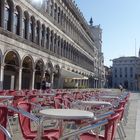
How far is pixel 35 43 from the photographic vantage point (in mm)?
31844

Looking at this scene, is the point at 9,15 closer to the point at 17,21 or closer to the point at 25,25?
the point at 17,21

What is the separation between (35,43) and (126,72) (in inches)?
5006

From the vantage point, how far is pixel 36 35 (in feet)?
107

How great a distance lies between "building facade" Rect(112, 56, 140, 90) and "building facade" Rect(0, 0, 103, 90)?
104502mm

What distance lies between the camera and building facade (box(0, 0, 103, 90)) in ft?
83.8

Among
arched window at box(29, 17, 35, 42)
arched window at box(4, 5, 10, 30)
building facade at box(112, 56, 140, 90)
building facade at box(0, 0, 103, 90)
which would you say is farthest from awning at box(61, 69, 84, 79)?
building facade at box(112, 56, 140, 90)

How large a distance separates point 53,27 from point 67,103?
29035mm

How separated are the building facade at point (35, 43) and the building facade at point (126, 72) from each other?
105 metres

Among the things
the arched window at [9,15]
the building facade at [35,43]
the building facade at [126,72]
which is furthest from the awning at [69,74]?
the building facade at [126,72]

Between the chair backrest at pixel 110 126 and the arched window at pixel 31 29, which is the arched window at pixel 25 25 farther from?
the chair backrest at pixel 110 126

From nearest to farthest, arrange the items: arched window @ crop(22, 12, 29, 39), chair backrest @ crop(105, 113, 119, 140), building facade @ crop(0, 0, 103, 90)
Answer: chair backrest @ crop(105, 113, 119, 140), building facade @ crop(0, 0, 103, 90), arched window @ crop(22, 12, 29, 39)

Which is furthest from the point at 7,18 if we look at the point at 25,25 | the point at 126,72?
the point at 126,72

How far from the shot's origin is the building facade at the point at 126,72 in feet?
505

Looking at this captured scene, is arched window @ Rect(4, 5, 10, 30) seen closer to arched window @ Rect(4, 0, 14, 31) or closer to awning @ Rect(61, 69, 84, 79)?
arched window @ Rect(4, 0, 14, 31)
